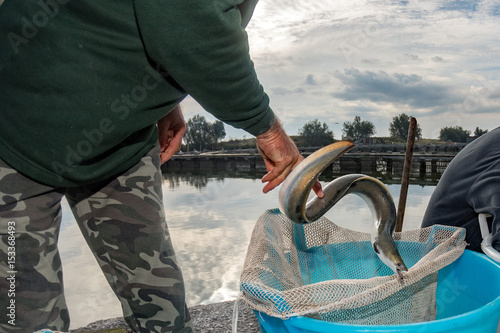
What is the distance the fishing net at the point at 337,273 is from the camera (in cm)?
102

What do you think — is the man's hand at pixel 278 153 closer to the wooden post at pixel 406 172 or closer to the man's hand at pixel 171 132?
the man's hand at pixel 171 132

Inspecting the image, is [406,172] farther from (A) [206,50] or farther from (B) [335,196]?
(A) [206,50]

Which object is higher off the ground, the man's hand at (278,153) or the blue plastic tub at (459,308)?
the man's hand at (278,153)

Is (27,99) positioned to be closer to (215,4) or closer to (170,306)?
(215,4)

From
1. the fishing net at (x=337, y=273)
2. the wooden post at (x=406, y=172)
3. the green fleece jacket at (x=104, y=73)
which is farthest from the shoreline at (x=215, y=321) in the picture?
the wooden post at (x=406, y=172)

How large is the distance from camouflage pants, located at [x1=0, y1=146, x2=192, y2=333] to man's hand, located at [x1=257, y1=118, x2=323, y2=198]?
0.42 meters

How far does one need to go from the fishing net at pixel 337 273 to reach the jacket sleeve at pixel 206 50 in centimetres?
46

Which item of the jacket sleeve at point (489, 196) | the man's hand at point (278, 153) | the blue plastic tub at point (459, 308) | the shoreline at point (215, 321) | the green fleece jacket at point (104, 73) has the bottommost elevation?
the shoreline at point (215, 321)

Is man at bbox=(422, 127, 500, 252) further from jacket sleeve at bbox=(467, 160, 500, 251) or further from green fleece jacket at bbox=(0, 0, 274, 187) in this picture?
green fleece jacket at bbox=(0, 0, 274, 187)

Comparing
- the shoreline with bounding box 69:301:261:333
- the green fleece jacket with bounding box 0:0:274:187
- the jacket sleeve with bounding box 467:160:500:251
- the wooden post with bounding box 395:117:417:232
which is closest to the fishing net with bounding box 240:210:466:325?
the jacket sleeve with bounding box 467:160:500:251

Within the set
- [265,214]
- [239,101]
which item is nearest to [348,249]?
[265,214]

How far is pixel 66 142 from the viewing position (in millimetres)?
1141

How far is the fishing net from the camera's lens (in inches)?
40.3

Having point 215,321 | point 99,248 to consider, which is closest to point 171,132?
point 99,248
